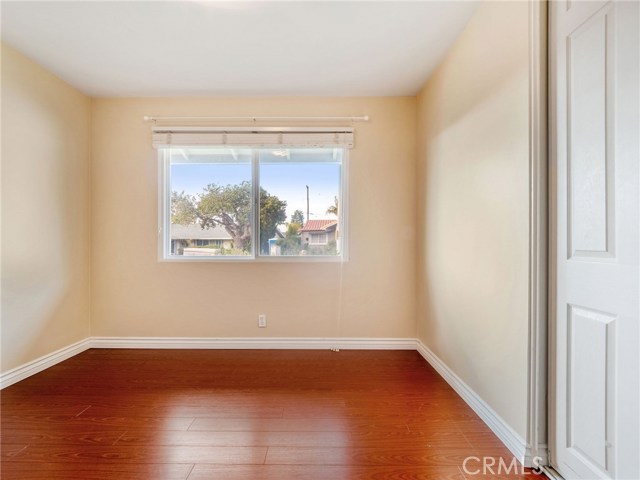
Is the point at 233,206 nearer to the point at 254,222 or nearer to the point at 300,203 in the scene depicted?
the point at 254,222

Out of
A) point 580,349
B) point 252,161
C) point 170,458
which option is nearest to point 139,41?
point 252,161

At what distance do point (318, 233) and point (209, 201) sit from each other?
3.71 ft

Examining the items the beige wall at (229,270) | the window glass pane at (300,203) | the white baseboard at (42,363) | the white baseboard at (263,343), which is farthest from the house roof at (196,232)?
the white baseboard at (42,363)

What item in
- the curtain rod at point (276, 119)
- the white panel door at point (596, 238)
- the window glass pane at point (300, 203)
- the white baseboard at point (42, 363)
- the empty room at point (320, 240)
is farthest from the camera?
the window glass pane at point (300, 203)

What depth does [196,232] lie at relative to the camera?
316 centimetres

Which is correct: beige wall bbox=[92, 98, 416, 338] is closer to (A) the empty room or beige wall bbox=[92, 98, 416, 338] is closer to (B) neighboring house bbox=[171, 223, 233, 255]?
(A) the empty room

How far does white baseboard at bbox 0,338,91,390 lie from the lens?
7.48ft

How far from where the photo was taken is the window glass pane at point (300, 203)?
10.3ft

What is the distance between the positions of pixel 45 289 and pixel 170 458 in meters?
1.97

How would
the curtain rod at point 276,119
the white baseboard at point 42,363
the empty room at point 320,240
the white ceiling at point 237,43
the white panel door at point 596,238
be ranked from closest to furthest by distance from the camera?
1. the white panel door at point 596,238
2. the empty room at point 320,240
3. the white ceiling at point 237,43
4. the white baseboard at point 42,363
5. the curtain rod at point 276,119

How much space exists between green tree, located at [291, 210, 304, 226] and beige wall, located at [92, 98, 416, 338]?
44 centimetres

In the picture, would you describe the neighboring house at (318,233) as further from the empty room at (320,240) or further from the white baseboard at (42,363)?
the white baseboard at (42,363)

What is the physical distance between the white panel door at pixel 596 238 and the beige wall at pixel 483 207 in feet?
0.50

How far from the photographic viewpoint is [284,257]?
310 cm
